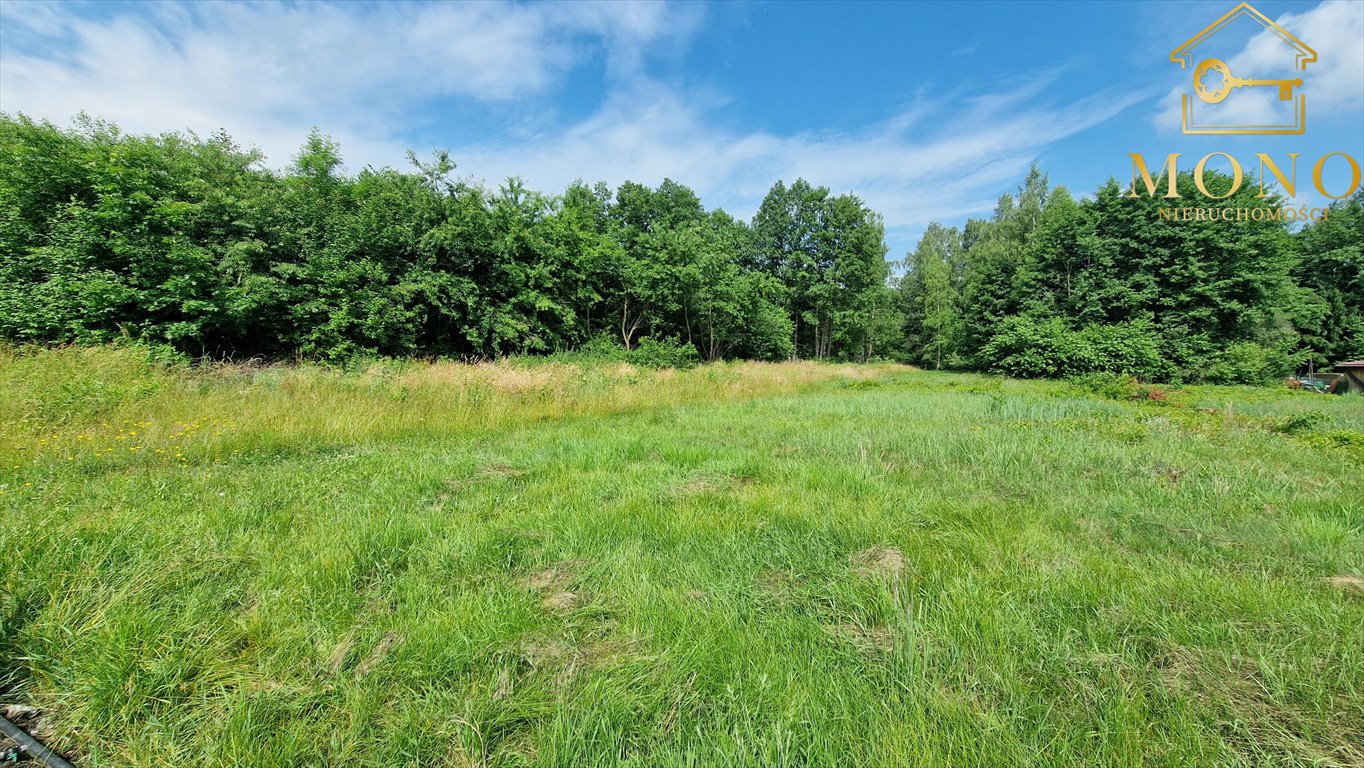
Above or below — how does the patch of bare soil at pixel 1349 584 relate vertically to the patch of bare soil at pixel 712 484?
above

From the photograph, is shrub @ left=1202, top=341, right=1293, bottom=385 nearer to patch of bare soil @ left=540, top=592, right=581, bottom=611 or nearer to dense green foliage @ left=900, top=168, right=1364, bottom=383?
dense green foliage @ left=900, top=168, right=1364, bottom=383

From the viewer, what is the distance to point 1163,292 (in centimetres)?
2347

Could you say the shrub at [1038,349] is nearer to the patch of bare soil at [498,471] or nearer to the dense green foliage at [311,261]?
the dense green foliage at [311,261]

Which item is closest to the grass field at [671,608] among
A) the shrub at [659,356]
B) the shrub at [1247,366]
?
the shrub at [659,356]

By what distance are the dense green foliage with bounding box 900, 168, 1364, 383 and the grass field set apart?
24997 millimetres

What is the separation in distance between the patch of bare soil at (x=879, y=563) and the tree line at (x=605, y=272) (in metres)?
16.0

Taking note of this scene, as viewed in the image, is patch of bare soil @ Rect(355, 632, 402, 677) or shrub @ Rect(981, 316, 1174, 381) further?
shrub @ Rect(981, 316, 1174, 381)

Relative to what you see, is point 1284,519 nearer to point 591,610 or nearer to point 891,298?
point 591,610

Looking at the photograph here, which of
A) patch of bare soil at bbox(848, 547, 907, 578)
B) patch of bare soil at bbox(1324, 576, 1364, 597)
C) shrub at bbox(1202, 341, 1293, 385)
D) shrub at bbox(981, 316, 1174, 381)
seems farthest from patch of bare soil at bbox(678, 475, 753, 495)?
shrub at bbox(1202, 341, 1293, 385)

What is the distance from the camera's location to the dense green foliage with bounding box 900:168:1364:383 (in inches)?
866

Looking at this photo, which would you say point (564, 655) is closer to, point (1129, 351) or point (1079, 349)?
point (1079, 349)

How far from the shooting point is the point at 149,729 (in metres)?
1.45

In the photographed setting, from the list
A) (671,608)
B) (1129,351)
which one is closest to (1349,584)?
(671,608)

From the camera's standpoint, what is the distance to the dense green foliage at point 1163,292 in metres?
22.0
